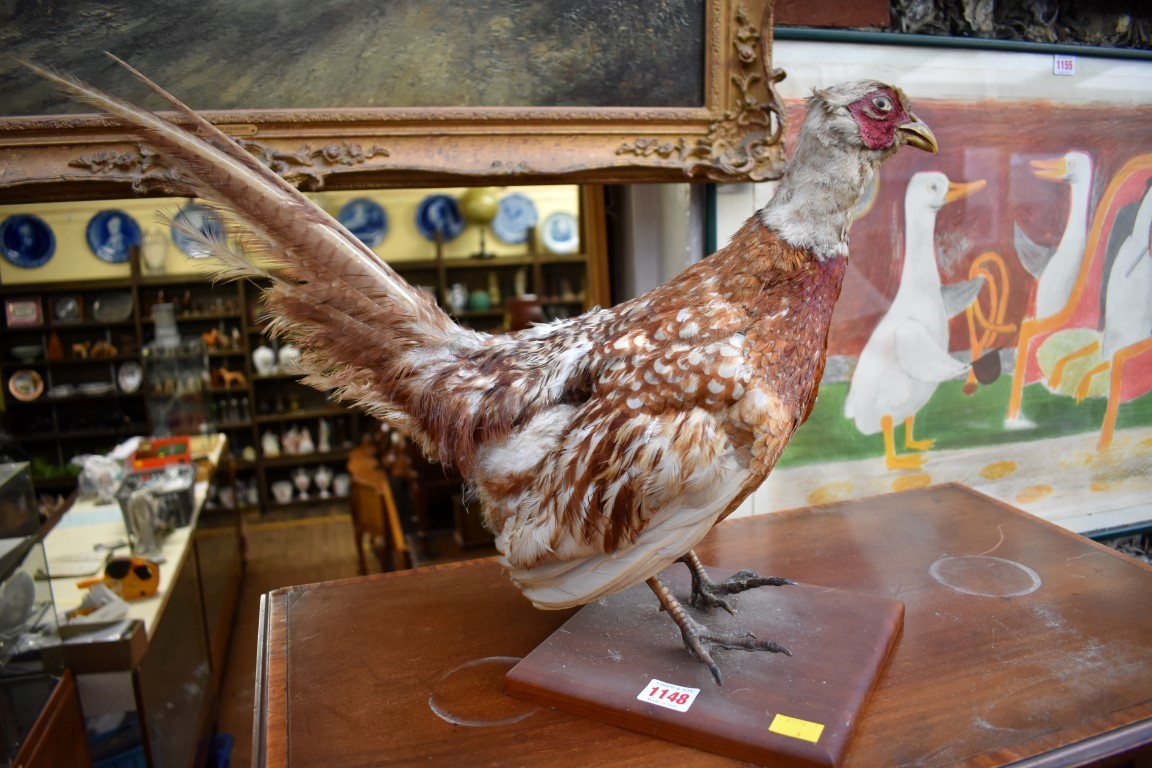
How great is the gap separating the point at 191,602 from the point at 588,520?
1.95m

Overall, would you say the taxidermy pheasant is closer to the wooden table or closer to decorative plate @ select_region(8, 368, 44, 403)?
the wooden table

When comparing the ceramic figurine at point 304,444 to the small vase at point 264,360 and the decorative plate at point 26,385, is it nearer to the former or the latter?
the small vase at point 264,360

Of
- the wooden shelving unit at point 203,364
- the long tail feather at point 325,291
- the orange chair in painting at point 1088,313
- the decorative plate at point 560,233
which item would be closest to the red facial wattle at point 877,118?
the long tail feather at point 325,291

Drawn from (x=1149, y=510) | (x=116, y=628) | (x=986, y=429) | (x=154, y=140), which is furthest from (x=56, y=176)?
(x=1149, y=510)

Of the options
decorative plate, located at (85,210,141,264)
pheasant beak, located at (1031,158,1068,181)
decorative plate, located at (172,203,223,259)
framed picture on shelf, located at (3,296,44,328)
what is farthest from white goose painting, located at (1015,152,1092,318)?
framed picture on shelf, located at (3,296,44,328)

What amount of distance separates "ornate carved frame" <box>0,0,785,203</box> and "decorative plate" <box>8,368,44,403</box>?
3207 mm

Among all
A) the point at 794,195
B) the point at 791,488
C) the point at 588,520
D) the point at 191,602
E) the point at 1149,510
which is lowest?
the point at 191,602

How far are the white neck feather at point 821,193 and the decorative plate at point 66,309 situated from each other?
13.5 ft

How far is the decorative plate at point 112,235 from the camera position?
3.67 m

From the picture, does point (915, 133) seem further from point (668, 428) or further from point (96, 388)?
point (96, 388)

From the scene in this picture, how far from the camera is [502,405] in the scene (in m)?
0.95

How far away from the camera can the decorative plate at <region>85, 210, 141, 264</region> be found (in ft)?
12.1

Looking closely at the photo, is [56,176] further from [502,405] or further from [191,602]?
[191,602]

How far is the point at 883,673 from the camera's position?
94 cm
